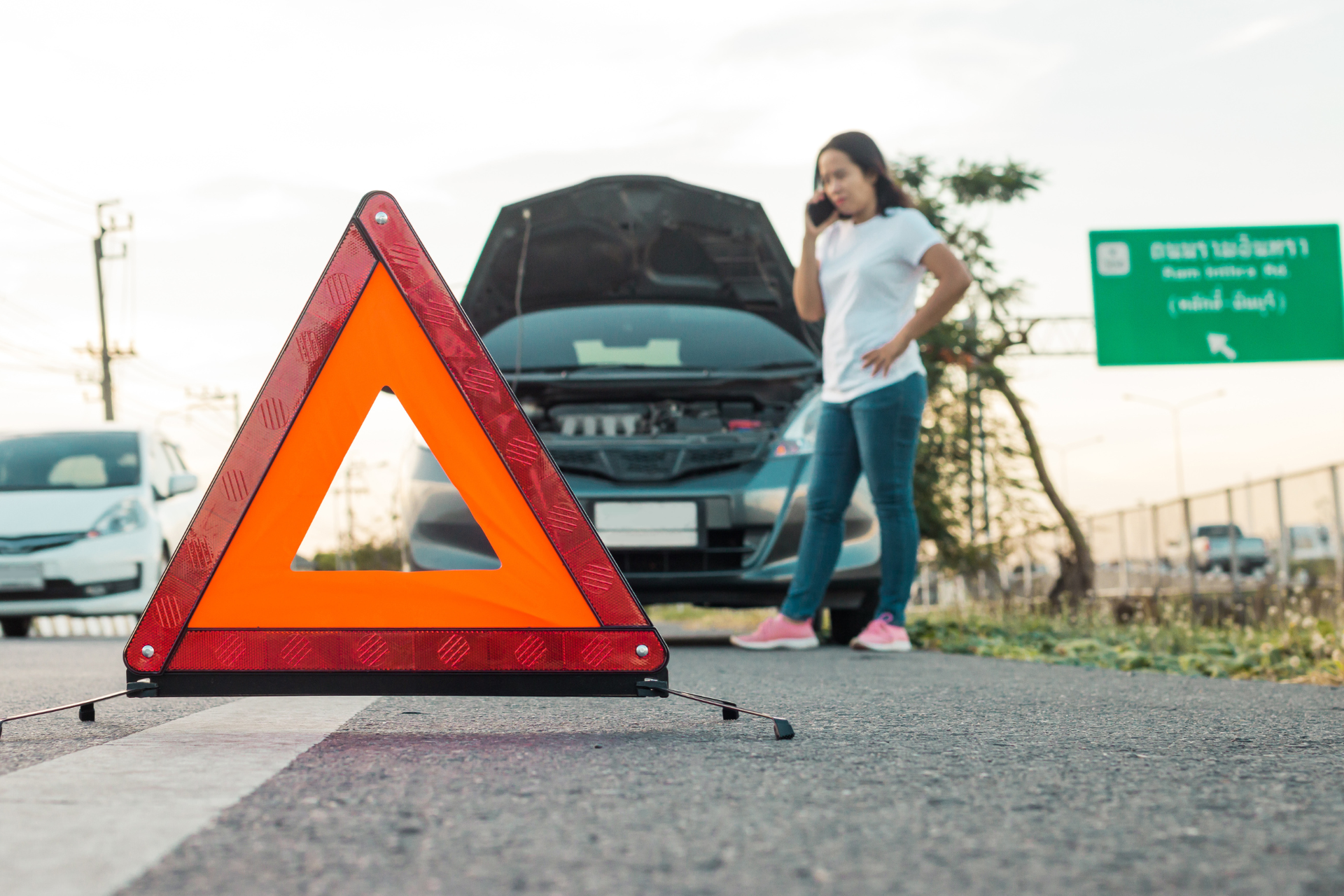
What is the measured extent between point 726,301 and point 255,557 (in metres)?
4.12

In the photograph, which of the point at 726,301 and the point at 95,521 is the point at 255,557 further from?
the point at 95,521

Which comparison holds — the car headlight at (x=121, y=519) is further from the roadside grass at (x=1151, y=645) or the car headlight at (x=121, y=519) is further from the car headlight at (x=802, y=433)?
the car headlight at (x=802, y=433)

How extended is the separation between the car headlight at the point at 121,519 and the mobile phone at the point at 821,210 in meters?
6.37

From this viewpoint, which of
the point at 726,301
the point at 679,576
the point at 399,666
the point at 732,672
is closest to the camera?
the point at 399,666

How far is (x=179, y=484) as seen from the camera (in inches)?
415

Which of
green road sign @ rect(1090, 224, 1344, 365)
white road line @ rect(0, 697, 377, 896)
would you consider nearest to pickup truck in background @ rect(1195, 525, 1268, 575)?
green road sign @ rect(1090, 224, 1344, 365)

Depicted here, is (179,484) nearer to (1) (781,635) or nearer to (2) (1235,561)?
(1) (781,635)

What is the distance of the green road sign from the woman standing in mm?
12364

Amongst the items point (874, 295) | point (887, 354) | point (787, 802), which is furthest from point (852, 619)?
point (787, 802)

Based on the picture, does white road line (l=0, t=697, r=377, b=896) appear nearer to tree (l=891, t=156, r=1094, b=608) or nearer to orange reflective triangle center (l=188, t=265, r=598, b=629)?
orange reflective triangle center (l=188, t=265, r=598, b=629)

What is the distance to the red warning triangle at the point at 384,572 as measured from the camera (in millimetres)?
2746

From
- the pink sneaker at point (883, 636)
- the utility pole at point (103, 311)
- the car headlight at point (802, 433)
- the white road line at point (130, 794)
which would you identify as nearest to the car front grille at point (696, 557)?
the car headlight at point (802, 433)

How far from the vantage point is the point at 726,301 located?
6.69 m

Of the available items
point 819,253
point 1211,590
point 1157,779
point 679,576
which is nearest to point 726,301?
point 819,253
